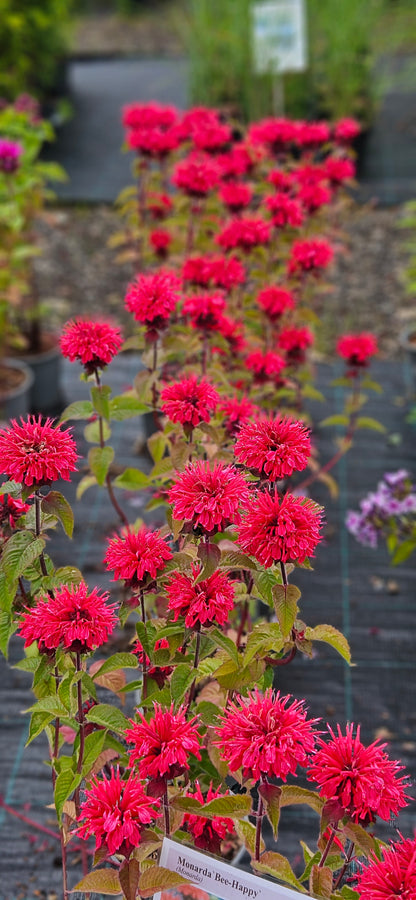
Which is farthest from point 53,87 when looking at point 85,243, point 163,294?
point 163,294

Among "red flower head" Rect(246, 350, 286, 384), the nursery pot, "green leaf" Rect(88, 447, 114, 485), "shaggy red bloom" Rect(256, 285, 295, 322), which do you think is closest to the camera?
"green leaf" Rect(88, 447, 114, 485)

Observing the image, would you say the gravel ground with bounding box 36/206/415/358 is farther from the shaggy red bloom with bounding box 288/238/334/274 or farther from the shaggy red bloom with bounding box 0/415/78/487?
the shaggy red bloom with bounding box 0/415/78/487

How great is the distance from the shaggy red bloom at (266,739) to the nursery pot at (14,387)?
215 cm

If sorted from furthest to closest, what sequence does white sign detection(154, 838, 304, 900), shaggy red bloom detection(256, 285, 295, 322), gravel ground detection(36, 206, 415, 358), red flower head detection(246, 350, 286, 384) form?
1. gravel ground detection(36, 206, 415, 358)
2. shaggy red bloom detection(256, 285, 295, 322)
3. red flower head detection(246, 350, 286, 384)
4. white sign detection(154, 838, 304, 900)

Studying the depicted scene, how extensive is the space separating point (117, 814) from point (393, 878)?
0.25 meters

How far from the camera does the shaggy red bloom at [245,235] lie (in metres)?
1.99

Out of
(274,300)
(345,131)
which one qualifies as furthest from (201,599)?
→ (345,131)

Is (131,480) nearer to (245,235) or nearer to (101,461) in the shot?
(101,461)

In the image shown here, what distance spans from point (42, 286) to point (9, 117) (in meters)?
1.60

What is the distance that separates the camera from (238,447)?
104cm

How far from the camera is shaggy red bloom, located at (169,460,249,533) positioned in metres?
0.96

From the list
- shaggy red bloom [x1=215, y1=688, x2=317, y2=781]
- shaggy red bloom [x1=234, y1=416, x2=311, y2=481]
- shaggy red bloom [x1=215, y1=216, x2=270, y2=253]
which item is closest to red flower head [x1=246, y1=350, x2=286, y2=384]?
shaggy red bloom [x1=215, y1=216, x2=270, y2=253]

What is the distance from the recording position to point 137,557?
1.04 metres

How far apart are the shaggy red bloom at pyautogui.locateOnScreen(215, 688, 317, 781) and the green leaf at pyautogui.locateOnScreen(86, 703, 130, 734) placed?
0.21 meters
